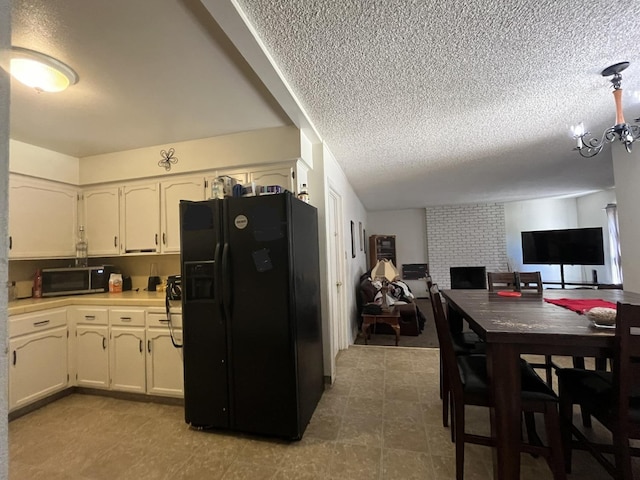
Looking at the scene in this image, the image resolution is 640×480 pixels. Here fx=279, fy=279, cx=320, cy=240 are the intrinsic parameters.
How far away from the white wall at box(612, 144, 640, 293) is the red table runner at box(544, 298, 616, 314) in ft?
4.64

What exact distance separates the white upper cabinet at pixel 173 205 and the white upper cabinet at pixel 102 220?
0.58 m

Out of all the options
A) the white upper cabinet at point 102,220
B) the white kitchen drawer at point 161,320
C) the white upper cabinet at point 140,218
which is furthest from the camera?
the white upper cabinet at point 102,220

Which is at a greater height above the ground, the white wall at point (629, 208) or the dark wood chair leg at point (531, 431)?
the white wall at point (629, 208)

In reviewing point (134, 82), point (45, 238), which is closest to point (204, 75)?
point (134, 82)

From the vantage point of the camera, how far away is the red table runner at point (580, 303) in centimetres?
173

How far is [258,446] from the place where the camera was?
1842 millimetres

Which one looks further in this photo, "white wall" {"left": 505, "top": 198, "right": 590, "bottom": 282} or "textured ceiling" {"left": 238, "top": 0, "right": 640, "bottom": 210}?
"white wall" {"left": 505, "top": 198, "right": 590, "bottom": 282}

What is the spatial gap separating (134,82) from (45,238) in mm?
2061

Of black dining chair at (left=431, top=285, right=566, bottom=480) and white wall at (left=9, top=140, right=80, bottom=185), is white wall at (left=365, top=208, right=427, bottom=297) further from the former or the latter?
white wall at (left=9, top=140, right=80, bottom=185)

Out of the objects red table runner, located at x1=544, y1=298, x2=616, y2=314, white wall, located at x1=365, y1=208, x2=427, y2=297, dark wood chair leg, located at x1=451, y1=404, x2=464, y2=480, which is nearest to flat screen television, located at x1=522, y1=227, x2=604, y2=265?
white wall, located at x1=365, y1=208, x2=427, y2=297

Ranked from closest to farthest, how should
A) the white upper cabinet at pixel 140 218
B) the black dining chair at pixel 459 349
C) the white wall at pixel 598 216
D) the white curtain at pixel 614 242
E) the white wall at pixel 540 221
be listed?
the black dining chair at pixel 459 349
the white upper cabinet at pixel 140 218
the white curtain at pixel 614 242
the white wall at pixel 598 216
the white wall at pixel 540 221

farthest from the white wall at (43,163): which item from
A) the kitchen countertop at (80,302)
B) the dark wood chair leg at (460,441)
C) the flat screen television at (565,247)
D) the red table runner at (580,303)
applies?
the flat screen television at (565,247)

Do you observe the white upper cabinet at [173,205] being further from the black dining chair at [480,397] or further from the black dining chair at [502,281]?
the black dining chair at [502,281]

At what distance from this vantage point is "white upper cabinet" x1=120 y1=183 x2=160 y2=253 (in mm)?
2828
